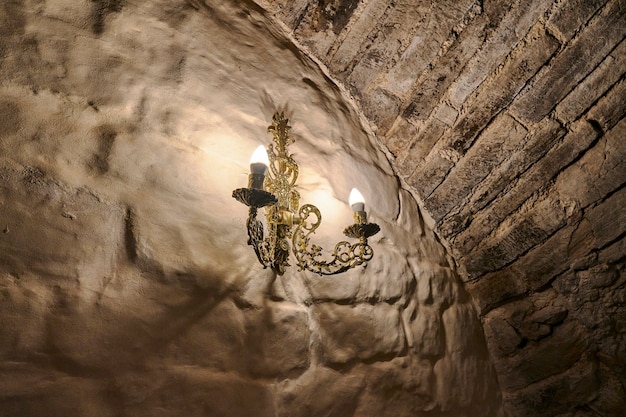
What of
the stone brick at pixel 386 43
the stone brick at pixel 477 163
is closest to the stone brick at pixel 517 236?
the stone brick at pixel 477 163

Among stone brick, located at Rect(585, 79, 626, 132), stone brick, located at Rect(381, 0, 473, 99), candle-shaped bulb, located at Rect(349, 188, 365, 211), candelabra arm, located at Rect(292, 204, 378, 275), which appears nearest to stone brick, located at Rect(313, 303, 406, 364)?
candelabra arm, located at Rect(292, 204, 378, 275)

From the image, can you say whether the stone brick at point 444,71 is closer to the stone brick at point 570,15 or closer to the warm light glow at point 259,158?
the stone brick at point 570,15

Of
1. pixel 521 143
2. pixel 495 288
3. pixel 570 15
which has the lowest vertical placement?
pixel 495 288

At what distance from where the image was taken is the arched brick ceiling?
5.32 ft

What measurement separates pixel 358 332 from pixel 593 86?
1280 millimetres

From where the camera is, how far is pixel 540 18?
5.25ft

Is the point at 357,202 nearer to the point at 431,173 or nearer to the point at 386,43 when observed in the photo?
the point at 431,173

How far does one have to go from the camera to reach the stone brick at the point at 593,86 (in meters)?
1.53

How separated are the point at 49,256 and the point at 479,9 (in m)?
1.68

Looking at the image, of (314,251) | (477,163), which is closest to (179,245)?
(314,251)

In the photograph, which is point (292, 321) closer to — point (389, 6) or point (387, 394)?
point (387, 394)

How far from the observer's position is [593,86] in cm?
160

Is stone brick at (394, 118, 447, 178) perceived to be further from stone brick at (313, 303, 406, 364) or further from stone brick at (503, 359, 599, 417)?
stone brick at (503, 359, 599, 417)

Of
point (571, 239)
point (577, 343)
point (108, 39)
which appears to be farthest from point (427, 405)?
point (108, 39)
